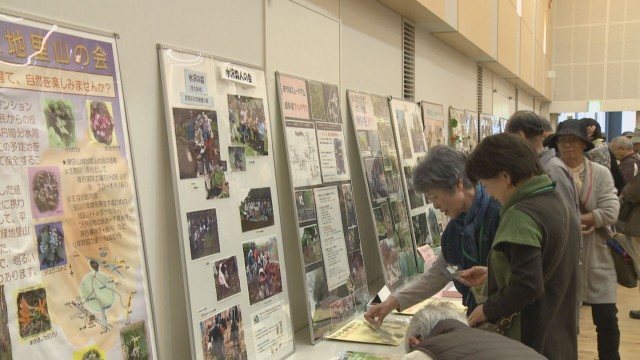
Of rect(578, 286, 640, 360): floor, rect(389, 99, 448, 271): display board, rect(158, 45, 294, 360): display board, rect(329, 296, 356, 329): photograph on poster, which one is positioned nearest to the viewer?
rect(158, 45, 294, 360): display board

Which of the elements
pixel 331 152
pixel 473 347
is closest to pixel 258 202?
pixel 331 152

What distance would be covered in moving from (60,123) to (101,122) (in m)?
0.14

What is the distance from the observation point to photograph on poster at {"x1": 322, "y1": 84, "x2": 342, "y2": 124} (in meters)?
2.91

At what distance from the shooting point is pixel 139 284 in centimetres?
165

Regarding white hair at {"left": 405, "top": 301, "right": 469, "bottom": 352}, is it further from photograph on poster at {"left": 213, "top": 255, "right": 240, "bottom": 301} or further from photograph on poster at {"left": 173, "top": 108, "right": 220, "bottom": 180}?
photograph on poster at {"left": 173, "top": 108, "right": 220, "bottom": 180}

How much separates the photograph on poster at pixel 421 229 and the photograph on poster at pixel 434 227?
0.06 m

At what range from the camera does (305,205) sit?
2.57 metres

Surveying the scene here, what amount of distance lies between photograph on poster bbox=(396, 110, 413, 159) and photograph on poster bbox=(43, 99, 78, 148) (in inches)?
107

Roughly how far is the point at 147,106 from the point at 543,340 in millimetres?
1528

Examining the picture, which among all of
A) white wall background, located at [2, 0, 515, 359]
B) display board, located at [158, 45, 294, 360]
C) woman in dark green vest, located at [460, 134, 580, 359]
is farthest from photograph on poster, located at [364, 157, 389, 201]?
woman in dark green vest, located at [460, 134, 580, 359]

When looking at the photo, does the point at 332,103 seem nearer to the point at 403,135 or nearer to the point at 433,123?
the point at 403,135

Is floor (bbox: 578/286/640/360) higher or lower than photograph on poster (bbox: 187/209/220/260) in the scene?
lower

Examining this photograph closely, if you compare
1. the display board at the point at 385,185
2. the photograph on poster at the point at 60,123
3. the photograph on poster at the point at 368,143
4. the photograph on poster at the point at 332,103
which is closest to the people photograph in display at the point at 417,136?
the display board at the point at 385,185

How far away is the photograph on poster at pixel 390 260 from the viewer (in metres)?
3.30
